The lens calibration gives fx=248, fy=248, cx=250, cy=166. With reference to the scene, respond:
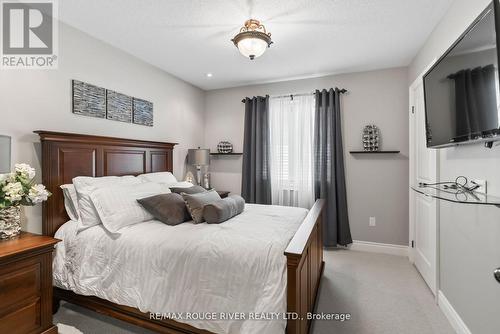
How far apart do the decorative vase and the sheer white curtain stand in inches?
122

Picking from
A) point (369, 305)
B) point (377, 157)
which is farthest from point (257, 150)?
point (369, 305)

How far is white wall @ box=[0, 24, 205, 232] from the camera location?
2.06 meters

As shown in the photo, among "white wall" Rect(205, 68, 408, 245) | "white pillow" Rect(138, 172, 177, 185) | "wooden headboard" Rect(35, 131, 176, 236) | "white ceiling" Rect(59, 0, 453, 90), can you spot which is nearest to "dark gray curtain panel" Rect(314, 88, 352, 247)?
"white wall" Rect(205, 68, 408, 245)

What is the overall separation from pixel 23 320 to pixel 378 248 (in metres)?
3.87

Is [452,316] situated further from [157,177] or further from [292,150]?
[157,177]

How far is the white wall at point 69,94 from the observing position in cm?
206

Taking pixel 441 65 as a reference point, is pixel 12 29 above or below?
above

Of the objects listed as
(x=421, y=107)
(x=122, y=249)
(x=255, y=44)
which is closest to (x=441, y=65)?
(x=421, y=107)

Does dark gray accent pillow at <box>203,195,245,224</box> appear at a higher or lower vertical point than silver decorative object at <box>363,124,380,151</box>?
lower

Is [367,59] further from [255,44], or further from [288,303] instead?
[288,303]

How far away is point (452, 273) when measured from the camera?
2.05 metres

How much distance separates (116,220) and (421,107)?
11.2 ft

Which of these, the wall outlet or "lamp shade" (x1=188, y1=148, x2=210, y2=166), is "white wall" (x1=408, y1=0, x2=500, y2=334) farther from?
"lamp shade" (x1=188, y1=148, x2=210, y2=166)

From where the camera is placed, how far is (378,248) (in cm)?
357
